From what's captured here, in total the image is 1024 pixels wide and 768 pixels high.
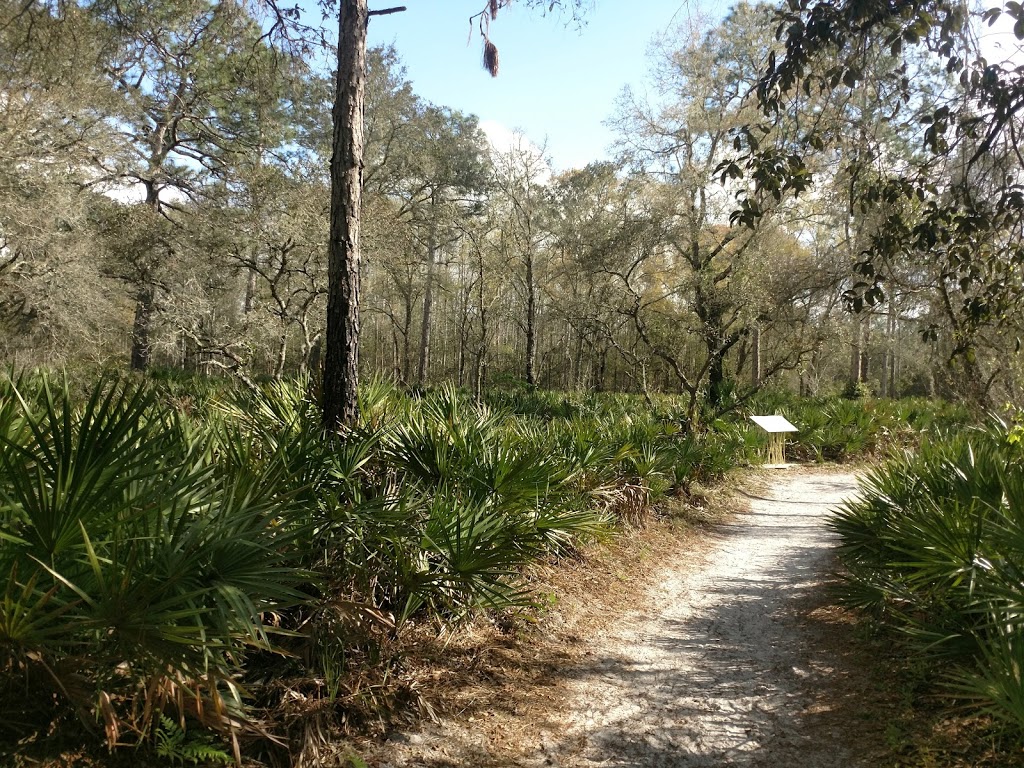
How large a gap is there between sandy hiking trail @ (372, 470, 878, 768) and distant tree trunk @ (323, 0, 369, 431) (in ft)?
9.14

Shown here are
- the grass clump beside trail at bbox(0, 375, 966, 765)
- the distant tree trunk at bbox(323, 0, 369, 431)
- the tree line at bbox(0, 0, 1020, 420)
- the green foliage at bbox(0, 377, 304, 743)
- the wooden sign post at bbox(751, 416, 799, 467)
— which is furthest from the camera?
the wooden sign post at bbox(751, 416, 799, 467)

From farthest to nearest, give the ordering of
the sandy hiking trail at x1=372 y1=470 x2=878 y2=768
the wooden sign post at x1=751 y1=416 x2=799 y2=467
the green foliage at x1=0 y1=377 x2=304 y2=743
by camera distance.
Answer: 1. the wooden sign post at x1=751 y1=416 x2=799 y2=467
2. the sandy hiking trail at x1=372 y1=470 x2=878 y2=768
3. the green foliage at x1=0 y1=377 x2=304 y2=743

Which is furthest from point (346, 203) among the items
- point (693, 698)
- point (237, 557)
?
point (693, 698)

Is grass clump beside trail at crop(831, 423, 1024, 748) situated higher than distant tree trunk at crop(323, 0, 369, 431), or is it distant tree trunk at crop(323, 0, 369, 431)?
distant tree trunk at crop(323, 0, 369, 431)

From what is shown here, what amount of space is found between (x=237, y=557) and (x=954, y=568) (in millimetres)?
3923

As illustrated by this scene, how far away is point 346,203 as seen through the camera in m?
5.40

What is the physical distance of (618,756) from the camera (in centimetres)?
336

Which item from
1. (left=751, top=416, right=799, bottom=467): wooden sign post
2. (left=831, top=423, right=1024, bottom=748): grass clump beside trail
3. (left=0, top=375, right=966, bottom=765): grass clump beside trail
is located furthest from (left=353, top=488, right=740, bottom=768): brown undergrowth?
(left=751, top=416, right=799, bottom=467): wooden sign post

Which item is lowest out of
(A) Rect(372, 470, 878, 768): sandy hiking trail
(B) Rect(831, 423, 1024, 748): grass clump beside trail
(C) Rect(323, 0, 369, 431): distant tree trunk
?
(A) Rect(372, 470, 878, 768): sandy hiking trail

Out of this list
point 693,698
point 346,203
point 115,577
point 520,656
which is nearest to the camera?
point 115,577

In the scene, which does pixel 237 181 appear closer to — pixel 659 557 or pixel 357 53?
pixel 357 53

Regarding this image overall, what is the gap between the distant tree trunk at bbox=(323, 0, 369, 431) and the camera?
5410mm

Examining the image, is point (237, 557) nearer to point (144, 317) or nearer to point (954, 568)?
point (954, 568)

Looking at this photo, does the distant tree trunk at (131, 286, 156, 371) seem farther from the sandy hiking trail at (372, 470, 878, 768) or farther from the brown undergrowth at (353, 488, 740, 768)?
the sandy hiking trail at (372, 470, 878, 768)
